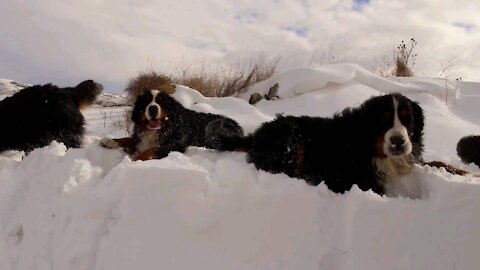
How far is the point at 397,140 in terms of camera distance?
3.19 m

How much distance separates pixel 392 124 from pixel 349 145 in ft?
1.23

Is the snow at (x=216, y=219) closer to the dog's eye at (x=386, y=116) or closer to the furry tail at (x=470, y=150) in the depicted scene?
the dog's eye at (x=386, y=116)

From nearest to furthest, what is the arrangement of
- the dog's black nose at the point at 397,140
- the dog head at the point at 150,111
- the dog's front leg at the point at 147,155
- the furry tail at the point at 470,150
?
the dog's black nose at the point at 397,140
the dog's front leg at the point at 147,155
the furry tail at the point at 470,150
the dog head at the point at 150,111

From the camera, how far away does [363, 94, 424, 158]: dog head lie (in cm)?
320

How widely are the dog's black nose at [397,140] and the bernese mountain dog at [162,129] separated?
187 cm

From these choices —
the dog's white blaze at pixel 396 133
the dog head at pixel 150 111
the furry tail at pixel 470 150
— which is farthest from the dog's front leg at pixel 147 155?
the furry tail at pixel 470 150

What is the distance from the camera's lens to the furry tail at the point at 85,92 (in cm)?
536

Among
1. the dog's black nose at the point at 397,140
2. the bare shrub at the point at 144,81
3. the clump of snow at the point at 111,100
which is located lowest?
the clump of snow at the point at 111,100

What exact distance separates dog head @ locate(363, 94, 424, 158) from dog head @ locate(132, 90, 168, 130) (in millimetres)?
2499

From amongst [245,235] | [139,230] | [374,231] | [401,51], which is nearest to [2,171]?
[139,230]

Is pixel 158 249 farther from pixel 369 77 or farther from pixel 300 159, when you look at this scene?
pixel 369 77

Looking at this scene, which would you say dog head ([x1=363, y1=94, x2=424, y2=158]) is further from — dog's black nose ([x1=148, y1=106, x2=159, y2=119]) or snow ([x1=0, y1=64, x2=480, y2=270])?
dog's black nose ([x1=148, y1=106, x2=159, y2=119])

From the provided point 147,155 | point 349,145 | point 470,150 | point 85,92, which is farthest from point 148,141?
point 470,150

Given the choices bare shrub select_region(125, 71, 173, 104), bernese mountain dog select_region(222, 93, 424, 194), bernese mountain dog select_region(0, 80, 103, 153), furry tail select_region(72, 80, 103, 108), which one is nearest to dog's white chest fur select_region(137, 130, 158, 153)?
bernese mountain dog select_region(0, 80, 103, 153)
